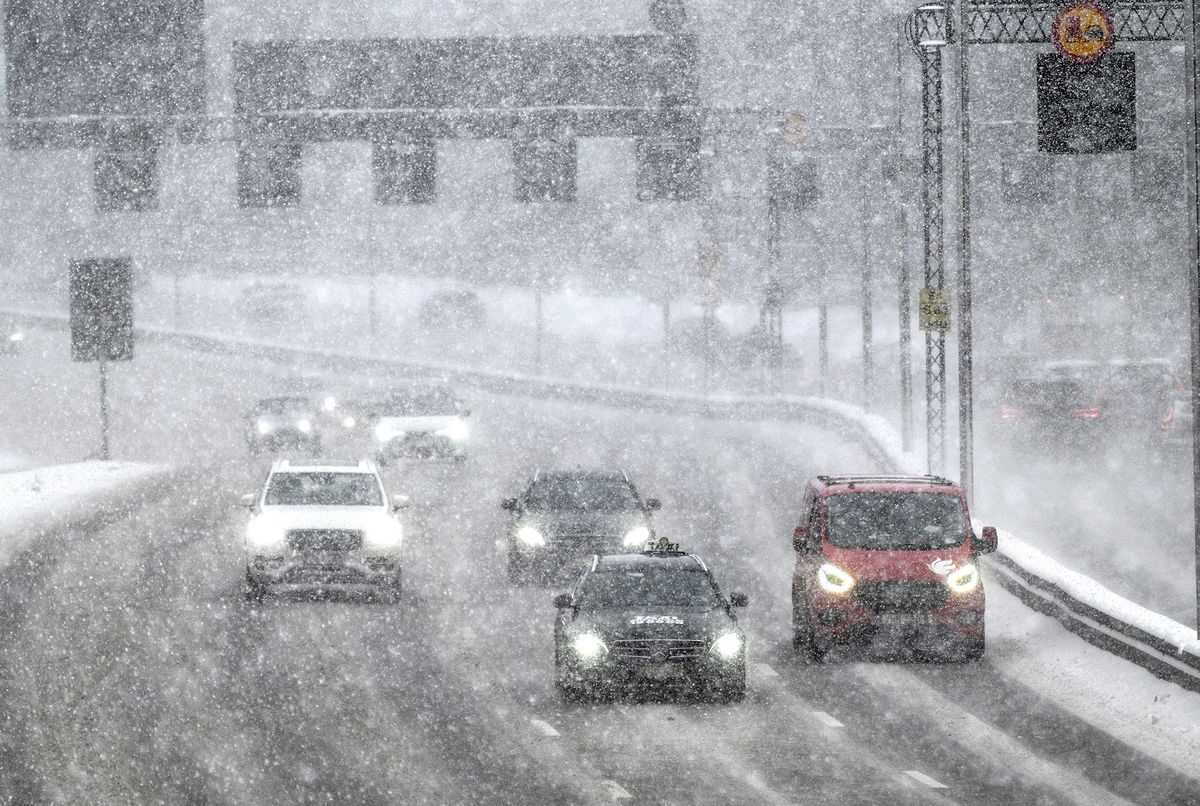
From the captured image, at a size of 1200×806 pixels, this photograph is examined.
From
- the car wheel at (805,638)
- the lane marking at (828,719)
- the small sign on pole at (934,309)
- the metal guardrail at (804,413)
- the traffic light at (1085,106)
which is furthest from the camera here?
the small sign on pole at (934,309)

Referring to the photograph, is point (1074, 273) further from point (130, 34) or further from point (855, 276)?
point (130, 34)

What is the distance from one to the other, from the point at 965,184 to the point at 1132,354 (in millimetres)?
45156

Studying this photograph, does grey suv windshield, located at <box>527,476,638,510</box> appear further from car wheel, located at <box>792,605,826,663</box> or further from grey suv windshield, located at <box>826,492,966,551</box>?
grey suv windshield, located at <box>826,492,966,551</box>

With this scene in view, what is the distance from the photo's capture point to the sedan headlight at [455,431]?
41.8 meters

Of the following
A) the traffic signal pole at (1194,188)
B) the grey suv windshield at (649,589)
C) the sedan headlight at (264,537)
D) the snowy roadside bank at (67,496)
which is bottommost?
the snowy roadside bank at (67,496)

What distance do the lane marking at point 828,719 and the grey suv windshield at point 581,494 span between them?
936 centimetres

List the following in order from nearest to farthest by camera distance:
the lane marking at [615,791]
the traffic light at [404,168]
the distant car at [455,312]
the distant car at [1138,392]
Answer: the lane marking at [615,791] < the traffic light at [404,168] < the distant car at [1138,392] < the distant car at [455,312]

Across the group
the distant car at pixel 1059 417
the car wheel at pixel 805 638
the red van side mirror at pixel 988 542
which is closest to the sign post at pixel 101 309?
the distant car at pixel 1059 417

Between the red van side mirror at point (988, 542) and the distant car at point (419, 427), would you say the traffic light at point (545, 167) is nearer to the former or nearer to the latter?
the distant car at point (419, 427)

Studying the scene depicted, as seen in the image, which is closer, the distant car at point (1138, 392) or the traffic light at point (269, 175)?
the traffic light at point (269, 175)

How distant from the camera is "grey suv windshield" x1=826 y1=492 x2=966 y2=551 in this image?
61.6 ft

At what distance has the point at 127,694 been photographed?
54.1ft

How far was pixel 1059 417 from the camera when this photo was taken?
43500mm

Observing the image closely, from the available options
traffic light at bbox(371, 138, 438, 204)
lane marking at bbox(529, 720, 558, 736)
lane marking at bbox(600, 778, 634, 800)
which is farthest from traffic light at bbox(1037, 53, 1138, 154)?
lane marking at bbox(600, 778, 634, 800)
